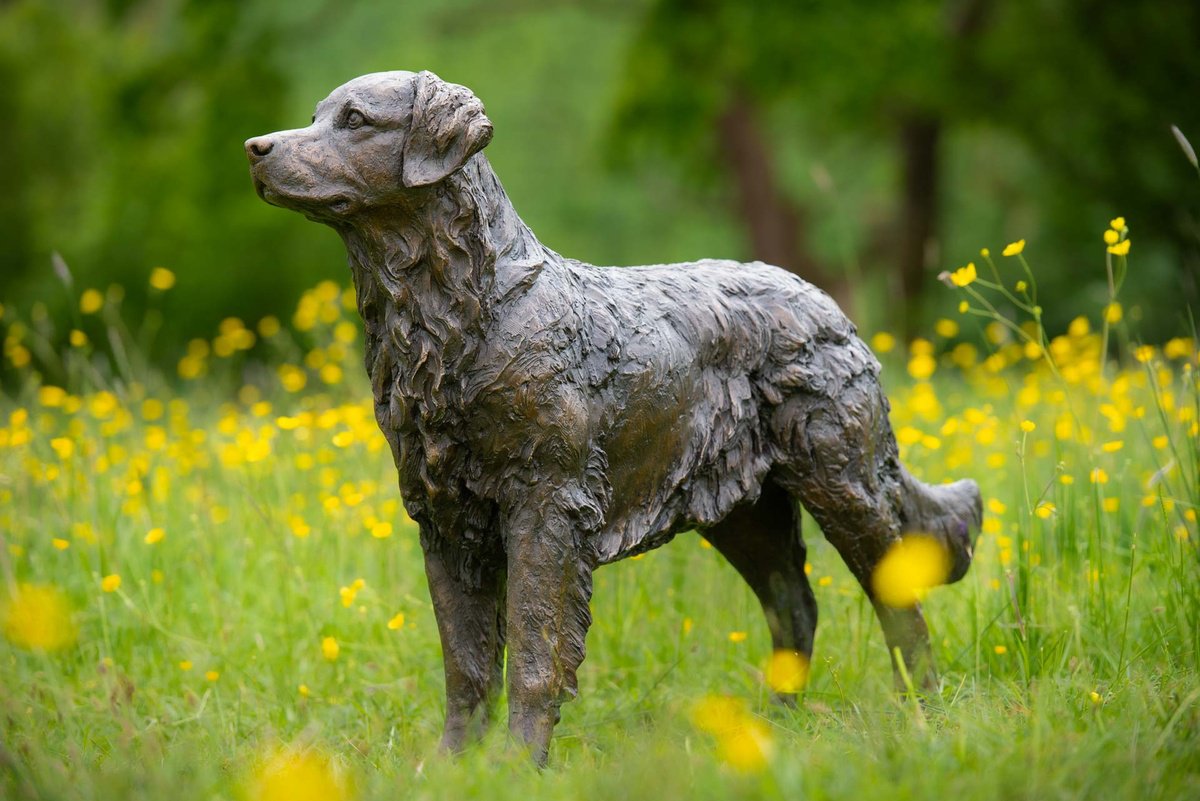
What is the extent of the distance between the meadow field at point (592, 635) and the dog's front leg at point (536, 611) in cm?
14

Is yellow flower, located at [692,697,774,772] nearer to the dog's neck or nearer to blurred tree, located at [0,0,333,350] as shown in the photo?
the dog's neck

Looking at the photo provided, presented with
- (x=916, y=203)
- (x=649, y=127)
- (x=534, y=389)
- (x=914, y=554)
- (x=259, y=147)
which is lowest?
(x=914, y=554)

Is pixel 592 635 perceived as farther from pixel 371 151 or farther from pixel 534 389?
pixel 371 151

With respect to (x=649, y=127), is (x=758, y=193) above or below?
below

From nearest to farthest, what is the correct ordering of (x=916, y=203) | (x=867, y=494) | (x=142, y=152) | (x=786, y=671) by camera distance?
(x=786, y=671) → (x=867, y=494) → (x=916, y=203) → (x=142, y=152)

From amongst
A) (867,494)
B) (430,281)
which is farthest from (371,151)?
(867,494)

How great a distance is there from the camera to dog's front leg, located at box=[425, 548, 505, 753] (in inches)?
145

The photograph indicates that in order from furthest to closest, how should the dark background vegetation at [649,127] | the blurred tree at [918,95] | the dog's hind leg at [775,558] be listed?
the dark background vegetation at [649,127], the blurred tree at [918,95], the dog's hind leg at [775,558]

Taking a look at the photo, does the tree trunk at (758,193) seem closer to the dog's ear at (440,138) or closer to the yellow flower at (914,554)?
the yellow flower at (914,554)

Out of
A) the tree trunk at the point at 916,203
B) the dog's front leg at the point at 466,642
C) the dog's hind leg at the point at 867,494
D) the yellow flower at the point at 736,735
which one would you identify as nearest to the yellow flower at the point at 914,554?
the dog's hind leg at the point at 867,494

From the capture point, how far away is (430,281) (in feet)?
10.8

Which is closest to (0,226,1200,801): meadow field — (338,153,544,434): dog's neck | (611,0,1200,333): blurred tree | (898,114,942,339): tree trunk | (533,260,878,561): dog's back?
(533,260,878,561): dog's back

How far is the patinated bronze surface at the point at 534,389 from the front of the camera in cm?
324

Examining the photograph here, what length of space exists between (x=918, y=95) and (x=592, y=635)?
9.23 m
